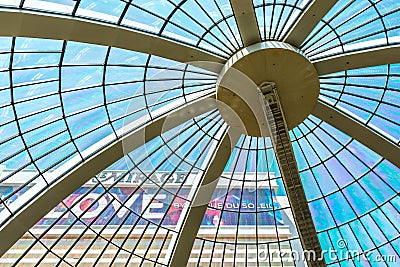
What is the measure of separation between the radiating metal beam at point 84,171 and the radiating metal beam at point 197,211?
137 inches

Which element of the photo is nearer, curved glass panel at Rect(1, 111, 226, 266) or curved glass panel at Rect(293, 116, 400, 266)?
curved glass panel at Rect(1, 111, 226, 266)

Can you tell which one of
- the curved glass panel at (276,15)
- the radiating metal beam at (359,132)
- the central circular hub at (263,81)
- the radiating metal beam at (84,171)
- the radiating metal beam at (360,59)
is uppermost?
the radiating metal beam at (359,132)

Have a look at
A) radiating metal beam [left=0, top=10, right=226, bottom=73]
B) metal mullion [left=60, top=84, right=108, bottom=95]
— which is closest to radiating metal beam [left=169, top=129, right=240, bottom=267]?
radiating metal beam [left=0, top=10, right=226, bottom=73]

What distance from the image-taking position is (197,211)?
23828mm

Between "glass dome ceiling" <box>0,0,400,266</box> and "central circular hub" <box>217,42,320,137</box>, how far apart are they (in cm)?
89

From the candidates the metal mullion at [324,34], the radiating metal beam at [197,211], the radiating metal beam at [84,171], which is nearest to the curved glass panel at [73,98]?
the radiating metal beam at [84,171]

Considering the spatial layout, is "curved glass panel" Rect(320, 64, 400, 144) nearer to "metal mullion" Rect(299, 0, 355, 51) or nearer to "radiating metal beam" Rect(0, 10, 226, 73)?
"metal mullion" Rect(299, 0, 355, 51)

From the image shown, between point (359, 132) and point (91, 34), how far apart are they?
14037 millimetres

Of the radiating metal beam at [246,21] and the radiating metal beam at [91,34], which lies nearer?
the radiating metal beam at [91,34]

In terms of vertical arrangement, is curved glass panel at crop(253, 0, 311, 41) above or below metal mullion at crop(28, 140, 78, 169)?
above

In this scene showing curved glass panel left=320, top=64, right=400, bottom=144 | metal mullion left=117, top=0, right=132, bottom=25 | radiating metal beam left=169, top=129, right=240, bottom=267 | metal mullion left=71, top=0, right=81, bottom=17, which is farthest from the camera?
radiating metal beam left=169, top=129, right=240, bottom=267

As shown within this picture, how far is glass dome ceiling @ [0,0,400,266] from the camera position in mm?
16812

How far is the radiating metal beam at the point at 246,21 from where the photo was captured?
50.5ft

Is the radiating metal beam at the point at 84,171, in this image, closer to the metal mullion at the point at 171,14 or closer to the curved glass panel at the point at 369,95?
the metal mullion at the point at 171,14
